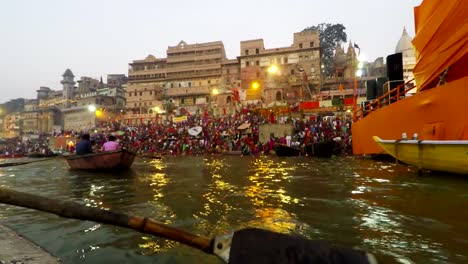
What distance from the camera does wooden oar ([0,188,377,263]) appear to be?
7.07 ft

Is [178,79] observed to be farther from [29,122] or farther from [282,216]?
[282,216]

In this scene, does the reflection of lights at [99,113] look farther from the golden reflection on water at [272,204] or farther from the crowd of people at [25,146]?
the golden reflection on water at [272,204]

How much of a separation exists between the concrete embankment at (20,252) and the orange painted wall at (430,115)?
1011 centimetres

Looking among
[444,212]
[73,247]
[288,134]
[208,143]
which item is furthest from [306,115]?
[73,247]

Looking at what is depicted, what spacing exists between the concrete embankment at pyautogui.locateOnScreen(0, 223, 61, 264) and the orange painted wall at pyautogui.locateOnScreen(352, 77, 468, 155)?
10112 millimetres

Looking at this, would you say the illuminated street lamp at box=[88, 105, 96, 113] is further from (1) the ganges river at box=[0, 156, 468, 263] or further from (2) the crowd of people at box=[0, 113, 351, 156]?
(1) the ganges river at box=[0, 156, 468, 263]

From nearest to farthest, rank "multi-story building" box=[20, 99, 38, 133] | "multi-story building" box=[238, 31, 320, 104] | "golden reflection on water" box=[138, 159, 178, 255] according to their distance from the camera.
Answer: "golden reflection on water" box=[138, 159, 178, 255] → "multi-story building" box=[238, 31, 320, 104] → "multi-story building" box=[20, 99, 38, 133]

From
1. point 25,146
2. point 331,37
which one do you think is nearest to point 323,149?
point 25,146

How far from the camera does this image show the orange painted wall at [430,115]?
901 centimetres

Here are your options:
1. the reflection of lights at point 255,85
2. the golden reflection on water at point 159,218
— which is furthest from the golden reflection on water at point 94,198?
the reflection of lights at point 255,85

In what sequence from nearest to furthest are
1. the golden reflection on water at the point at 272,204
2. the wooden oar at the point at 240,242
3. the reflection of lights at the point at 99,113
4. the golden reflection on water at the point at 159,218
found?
the wooden oar at the point at 240,242 → the golden reflection on water at the point at 159,218 → the golden reflection on water at the point at 272,204 → the reflection of lights at the point at 99,113

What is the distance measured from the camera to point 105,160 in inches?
547

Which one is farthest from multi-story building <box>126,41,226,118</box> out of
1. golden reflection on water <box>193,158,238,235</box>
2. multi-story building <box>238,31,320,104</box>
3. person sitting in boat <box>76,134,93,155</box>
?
golden reflection on water <box>193,158,238,235</box>

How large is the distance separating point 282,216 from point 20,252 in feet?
12.9
